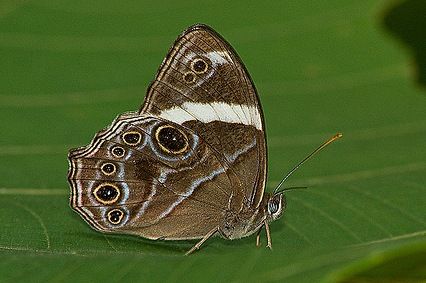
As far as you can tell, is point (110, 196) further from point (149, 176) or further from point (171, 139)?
point (171, 139)

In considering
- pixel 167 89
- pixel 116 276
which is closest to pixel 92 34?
pixel 167 89

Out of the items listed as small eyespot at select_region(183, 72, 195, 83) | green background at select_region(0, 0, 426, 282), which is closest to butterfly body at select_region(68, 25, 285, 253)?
small eyespot at select_region(183, 72, 195, 83)

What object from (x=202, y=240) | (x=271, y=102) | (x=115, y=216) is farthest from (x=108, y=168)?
(x=271, y=102)

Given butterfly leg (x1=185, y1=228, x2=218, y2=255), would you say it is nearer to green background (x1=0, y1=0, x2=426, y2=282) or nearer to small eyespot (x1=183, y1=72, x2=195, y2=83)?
green background (x1=0, y1=0, x2=426, y2=282)

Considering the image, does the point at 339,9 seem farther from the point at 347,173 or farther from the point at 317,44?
the point at 347,173

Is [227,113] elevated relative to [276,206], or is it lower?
elevated

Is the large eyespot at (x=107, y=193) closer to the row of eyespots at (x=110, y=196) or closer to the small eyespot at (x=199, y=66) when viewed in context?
the row of eyespots at (x=110, y=196)

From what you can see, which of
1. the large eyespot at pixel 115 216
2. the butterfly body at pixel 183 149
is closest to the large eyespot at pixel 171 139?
the butterfly body at pixel 183 149

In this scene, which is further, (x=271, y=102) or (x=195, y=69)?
(x=271, y=102)
